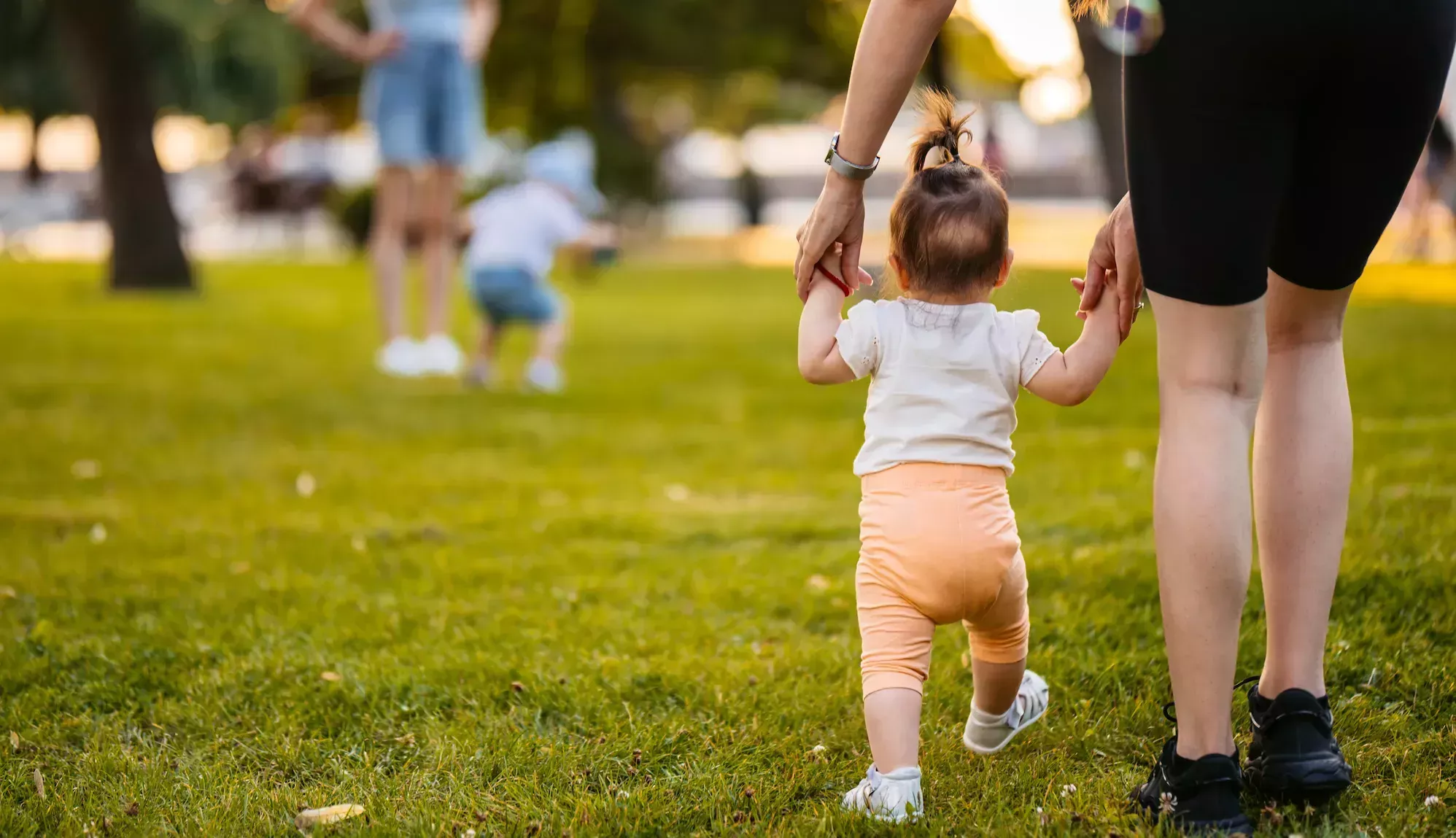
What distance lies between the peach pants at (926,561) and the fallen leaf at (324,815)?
840 millimetres

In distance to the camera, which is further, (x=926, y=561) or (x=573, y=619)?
(x=573, y=619)

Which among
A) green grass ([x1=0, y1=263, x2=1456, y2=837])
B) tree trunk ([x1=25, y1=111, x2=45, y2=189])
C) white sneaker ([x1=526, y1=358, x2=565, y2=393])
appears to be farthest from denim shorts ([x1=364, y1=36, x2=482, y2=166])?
tree trunk ([x1=25, y1=111, x2=45, y2=189])

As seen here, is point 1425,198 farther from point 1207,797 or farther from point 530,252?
point 1207,797

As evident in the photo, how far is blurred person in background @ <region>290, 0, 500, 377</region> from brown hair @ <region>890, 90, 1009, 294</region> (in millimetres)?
5263

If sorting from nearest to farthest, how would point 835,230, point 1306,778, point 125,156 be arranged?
point 1306,778, point 835,230, point 125,156

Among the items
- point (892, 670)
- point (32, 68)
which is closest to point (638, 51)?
point (32, 68)

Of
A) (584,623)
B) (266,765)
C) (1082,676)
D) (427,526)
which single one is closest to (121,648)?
(266,765)

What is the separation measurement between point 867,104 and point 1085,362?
0.51 m

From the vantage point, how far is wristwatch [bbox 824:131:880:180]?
222 cm

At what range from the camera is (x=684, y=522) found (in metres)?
4.45

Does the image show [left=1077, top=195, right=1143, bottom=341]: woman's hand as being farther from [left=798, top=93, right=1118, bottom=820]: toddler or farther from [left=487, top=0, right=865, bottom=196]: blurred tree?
[left=487, top=0, right=865, bottom=196]: blurred tree

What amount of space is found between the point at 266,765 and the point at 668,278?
13.2m

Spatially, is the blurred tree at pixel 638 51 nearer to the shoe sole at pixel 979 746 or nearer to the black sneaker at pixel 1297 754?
the shoe sole at pixel 979 746

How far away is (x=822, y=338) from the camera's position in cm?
228
